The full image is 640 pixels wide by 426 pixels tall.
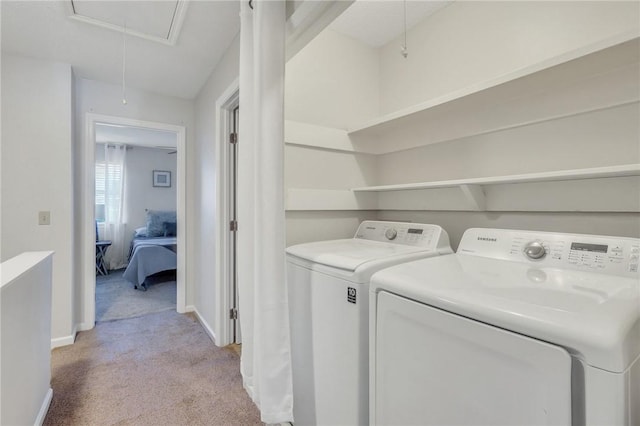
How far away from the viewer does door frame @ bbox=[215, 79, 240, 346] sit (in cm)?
242

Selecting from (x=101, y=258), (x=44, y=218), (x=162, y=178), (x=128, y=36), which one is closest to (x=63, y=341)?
(x=44, y=218)

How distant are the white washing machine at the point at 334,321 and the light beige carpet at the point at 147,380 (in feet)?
1.74

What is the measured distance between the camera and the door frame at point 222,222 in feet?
7.95

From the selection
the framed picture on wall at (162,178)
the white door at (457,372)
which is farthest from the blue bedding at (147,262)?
the white door at (457,372)

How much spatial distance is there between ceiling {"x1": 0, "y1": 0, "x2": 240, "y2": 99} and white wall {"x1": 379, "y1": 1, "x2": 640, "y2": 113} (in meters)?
1.15

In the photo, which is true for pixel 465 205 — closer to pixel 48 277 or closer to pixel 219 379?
pixel 219 379

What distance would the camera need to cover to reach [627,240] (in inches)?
39.8

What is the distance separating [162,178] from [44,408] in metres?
5.03

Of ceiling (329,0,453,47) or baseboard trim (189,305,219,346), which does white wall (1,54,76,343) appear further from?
ceiling (329,0,453,47)

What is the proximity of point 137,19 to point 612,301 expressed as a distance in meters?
2.61

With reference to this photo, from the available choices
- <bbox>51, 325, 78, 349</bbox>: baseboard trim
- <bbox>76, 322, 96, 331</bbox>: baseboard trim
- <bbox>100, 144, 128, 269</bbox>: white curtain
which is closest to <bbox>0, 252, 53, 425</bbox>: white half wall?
<bbox>51, 325, 78, 349</bbox>: baseboard trim

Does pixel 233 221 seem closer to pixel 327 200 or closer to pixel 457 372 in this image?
pixel 327 200

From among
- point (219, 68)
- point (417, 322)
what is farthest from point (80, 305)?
point (417, 322)

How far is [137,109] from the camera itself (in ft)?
9.70
